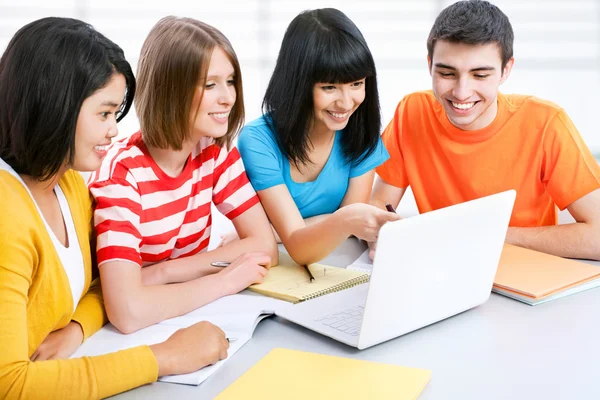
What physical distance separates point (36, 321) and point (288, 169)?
77 cm

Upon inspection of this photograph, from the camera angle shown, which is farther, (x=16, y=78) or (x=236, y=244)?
(x=236, y=244)

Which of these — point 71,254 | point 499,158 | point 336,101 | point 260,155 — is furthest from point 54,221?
point 499,158

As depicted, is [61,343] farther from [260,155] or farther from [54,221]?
[260,155]

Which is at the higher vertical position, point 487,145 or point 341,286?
point 487,145

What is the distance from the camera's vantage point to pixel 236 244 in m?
1.41

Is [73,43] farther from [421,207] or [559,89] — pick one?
[559,89]

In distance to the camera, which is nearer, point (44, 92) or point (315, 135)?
point (44, 92)

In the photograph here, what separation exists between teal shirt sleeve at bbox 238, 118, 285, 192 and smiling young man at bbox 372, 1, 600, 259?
1.24 feet

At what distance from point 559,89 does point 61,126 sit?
4.63m

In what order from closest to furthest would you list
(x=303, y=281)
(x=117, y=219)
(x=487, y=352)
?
(x=487, y=352)
(x=117, y=219)
(x=303, y=281)

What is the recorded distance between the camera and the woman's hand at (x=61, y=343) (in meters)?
1.00

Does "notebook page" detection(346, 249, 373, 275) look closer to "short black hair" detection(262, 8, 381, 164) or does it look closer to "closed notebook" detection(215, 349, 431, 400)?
"short black hair" detection(262, 8, 381, 164)

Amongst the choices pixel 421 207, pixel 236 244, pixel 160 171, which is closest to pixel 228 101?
pixel 160 171

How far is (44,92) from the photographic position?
0.95 m
